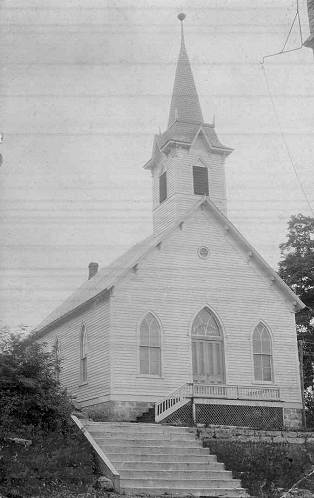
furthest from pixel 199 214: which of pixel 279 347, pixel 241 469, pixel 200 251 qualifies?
pixel 241 469

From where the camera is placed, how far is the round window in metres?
A: 28.3

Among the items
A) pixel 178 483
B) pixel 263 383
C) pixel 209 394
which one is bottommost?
pixel 178 483

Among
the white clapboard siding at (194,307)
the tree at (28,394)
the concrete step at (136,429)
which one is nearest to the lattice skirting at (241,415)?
the white clapboard siding at (194,307)

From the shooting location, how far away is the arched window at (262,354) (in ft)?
91.7

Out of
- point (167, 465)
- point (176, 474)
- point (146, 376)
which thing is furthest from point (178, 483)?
point (146, 376)

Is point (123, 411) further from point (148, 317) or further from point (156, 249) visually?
point (156, 249)

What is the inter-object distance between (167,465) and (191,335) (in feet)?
33.9

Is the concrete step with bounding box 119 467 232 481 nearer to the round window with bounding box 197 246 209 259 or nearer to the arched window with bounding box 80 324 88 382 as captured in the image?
the arched window with bounding box 80 324 88 382

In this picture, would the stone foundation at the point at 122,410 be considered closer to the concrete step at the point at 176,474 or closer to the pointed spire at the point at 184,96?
the concrete step at the point at 176,474

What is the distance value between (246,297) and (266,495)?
43.1ft

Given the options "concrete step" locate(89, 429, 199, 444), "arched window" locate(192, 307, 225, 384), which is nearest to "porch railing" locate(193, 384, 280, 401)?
"arched window" locate(192, 307, 225, 384)

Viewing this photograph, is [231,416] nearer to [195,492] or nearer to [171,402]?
[171,402]

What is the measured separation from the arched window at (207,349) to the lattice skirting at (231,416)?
2084mm

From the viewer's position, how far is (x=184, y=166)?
105ft
